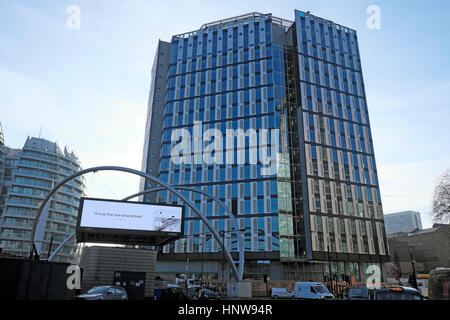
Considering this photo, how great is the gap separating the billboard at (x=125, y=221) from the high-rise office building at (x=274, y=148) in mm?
31538

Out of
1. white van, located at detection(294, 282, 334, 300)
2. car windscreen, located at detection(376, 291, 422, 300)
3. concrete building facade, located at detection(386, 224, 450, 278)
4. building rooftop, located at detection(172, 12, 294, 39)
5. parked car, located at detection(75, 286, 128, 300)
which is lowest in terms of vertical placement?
white van, located at detection(294, 282, 334, 300)

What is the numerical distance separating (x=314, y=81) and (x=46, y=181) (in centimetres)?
9349

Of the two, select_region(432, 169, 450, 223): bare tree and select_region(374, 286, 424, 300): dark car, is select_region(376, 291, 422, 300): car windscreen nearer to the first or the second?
select_region(374, 286, 424, 300): dark car

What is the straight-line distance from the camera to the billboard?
29672 mm

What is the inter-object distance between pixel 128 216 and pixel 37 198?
88124mm

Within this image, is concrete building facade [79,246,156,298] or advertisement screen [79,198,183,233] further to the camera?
advertisement screen [79,198,183,233]

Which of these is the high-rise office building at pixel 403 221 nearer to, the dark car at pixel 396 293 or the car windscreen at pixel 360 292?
the car windscreen at pixel 360 292

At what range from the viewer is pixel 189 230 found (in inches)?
2618

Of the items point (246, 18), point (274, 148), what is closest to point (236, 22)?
point (246, 18)

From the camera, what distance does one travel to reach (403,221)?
17925 centimetres

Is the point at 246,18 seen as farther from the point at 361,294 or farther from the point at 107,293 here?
the point at 107,293

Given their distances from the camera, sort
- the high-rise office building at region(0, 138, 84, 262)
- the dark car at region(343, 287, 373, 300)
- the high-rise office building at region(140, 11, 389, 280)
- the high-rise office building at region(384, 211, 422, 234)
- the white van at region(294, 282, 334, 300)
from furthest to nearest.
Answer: the high-rise office building at region(384, 211, 422, 234) < the high-rise office building at region(0, 138, 84, 262) < the high-rise office building at region(140, 11, 389, 280) < the white van at region(294, 282, 334, 300) < the dark car at region(343, 287, 373, 300)

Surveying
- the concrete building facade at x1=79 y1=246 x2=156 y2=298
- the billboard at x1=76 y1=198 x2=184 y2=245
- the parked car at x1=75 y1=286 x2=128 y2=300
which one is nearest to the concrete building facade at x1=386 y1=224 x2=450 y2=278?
the billboard at x1=76 y1=198 x2=184 y2=245

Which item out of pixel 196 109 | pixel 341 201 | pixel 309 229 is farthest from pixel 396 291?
pixel 196 109
